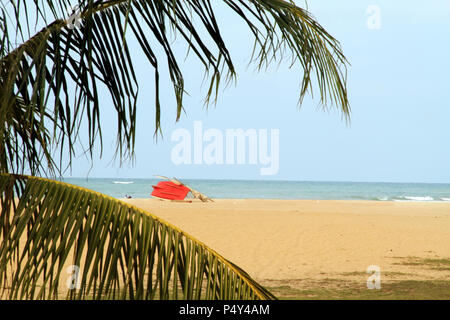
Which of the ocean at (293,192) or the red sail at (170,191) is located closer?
the red sail at (170,191)

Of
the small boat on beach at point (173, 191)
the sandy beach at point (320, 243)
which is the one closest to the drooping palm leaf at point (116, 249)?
the sandy beach at point (320, 243)

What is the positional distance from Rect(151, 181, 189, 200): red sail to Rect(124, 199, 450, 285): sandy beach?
21.9 feet

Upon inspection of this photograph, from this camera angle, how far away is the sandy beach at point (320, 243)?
9.34m

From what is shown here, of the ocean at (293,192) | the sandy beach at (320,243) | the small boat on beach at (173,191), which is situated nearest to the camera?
the sandy beach at (320,243)

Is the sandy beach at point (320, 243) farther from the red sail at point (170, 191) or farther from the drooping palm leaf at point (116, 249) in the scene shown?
the red sail at point (170, 191)

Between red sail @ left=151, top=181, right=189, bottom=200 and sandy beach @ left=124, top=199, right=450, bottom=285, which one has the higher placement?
red sail @ left=151, top=181, right=189, bottom=200

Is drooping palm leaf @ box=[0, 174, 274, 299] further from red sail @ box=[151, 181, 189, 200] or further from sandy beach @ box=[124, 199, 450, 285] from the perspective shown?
red sail @ box=[151, 181, 189, 200]

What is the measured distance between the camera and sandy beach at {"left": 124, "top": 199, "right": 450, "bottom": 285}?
9336 millimetres

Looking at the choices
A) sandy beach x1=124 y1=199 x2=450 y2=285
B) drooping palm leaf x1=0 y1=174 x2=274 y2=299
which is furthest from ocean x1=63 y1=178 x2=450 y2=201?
drooping palm leaf x1=0 y1=174 x2=274 y2=299

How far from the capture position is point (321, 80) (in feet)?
7.47

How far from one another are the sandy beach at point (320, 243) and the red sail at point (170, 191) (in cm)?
668

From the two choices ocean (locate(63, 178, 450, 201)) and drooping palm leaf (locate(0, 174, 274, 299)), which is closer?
drooping palm leaf (locate(0, 174, 274, 299))

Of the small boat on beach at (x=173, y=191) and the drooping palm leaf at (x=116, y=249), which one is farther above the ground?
the drooping palm leaf at (x=116, y=249)
